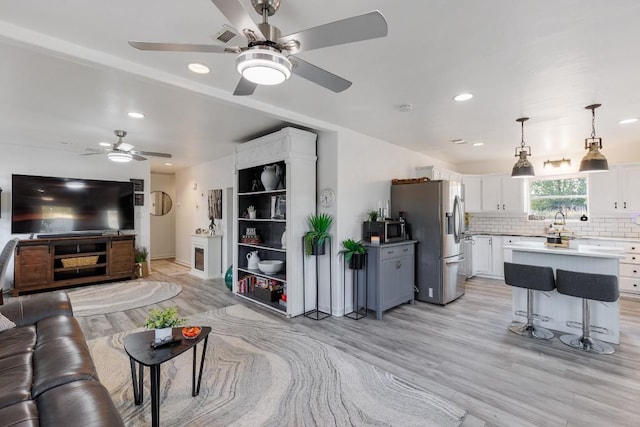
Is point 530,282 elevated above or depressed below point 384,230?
below

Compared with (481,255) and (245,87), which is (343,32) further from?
(481,255)

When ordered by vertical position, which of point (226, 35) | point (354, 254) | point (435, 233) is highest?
point (226, 35)

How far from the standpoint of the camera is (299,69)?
1.77m

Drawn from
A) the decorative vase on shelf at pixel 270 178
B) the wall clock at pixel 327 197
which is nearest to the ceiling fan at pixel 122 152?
the decorative vase on shelf at pixel 270 178

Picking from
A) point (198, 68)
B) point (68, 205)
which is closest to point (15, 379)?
point (198, 68)

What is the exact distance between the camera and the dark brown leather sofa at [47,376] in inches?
49.4

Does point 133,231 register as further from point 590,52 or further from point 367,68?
point 590,52

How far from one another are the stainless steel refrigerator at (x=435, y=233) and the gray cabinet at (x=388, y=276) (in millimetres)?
305

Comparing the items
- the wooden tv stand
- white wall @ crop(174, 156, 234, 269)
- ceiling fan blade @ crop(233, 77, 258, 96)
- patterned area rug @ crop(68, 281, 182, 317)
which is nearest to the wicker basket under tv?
the wooden tv stand

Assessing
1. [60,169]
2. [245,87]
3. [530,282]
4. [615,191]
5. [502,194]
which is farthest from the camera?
[502,194]

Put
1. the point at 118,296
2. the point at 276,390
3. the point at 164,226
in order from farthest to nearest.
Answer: the point at 164,226, the point at 118,296, the point at 276,390

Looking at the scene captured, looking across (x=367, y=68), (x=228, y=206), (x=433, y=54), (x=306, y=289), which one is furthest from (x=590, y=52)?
(x=228, y=206)

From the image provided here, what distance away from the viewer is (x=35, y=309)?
249 centimetres

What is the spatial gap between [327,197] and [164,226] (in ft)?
21.9
